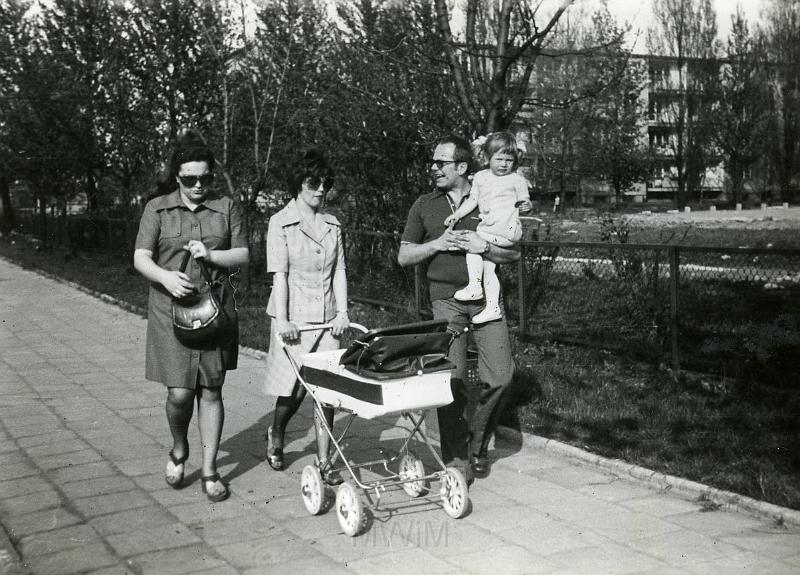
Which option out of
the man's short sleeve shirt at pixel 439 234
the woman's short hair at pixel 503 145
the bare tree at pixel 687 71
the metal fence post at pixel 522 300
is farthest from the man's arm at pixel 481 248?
the bare tree at pixel 687 71

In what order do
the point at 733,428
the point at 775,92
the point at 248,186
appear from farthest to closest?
the point at 248,186 → the point at 775,92 → the point at 733,428

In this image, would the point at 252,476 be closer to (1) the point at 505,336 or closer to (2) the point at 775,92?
(1) the point at 505,336

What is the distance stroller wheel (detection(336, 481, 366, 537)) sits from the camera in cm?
446

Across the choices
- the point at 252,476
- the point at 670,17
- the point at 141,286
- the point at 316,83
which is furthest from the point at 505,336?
the point at 141,286

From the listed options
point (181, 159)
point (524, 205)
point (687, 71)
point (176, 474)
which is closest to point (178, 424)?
point (176, 474)

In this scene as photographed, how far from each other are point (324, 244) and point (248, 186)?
34.4 feet

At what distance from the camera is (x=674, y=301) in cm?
809

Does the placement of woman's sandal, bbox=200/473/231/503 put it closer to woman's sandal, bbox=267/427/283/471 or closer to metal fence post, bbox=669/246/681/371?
woman's sandal, bbox=267/427/283/471

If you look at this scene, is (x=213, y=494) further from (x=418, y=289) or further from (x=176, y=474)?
(x=418, y=289)

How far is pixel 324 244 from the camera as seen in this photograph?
5.58m

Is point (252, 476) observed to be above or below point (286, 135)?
below

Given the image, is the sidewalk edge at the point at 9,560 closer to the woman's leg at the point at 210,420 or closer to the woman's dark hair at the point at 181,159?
the woman's leg at the point at 210,420

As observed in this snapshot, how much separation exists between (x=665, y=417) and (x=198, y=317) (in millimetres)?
3575

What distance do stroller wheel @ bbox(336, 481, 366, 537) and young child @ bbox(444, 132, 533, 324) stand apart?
141cm
